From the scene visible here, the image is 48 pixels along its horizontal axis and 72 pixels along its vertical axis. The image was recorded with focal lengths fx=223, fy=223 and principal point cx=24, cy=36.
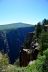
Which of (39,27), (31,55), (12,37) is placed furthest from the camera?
(12,37)

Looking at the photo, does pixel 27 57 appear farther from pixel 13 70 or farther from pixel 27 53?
pixel 13 70

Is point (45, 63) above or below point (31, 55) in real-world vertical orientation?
above

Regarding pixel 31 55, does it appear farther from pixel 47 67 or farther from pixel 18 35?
pixel 18 35

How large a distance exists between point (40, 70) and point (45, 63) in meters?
0.92

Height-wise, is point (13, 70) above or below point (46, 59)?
below

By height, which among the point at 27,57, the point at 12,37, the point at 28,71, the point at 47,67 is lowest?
the point at 12,37

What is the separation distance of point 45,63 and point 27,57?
27.3 m

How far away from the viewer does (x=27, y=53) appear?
4241 cm

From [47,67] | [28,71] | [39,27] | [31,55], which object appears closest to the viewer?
[47,67]

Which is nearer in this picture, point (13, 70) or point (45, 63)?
point (45, 63)

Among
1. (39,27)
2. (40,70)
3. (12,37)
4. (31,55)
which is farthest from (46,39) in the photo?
(12,37)

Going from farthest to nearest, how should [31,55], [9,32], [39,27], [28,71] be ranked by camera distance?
[9,32] → [39,27] → [31,55] → [28,71]

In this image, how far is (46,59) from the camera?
1569 centimetres

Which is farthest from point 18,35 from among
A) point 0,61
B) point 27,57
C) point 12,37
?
point 0,61
